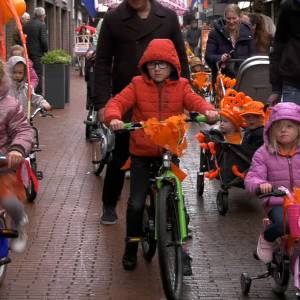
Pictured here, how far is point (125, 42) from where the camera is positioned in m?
6.43

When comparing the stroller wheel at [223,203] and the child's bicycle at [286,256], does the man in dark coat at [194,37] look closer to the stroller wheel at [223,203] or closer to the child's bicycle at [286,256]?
the stroller wheel at [223,203]

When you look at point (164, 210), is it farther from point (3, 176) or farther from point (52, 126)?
point (52, 126)

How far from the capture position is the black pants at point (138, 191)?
5699 millimetres

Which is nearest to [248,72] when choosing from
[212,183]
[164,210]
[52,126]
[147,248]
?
[212,183]

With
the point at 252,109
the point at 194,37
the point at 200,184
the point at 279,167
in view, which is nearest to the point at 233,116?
the point at 252,109

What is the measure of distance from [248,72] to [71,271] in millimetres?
4118

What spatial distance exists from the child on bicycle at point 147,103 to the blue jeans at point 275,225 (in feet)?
3.21

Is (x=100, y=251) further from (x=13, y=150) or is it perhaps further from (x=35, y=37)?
(x=35, y=37)

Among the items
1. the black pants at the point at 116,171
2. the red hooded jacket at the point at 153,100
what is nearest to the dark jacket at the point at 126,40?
the black pants at the point at 116,171

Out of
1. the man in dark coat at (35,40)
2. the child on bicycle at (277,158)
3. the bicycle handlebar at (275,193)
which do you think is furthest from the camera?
the man in dark coat at (35,40)

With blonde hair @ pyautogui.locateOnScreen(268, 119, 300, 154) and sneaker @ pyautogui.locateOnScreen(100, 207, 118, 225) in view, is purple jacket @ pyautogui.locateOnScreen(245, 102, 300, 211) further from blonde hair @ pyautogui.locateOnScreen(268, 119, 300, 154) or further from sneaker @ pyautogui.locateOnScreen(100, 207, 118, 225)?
sneaker @ pyautogui.locateOnScreen(100, 207, 118, 225)

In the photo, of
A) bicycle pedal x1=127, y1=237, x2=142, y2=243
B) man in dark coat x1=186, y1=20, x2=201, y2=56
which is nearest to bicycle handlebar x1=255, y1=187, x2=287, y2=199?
bicycle pedal x1=127, y1=237, x2=142, y2=243

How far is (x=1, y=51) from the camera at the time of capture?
880cm

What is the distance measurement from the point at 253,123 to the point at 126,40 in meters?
1.84
